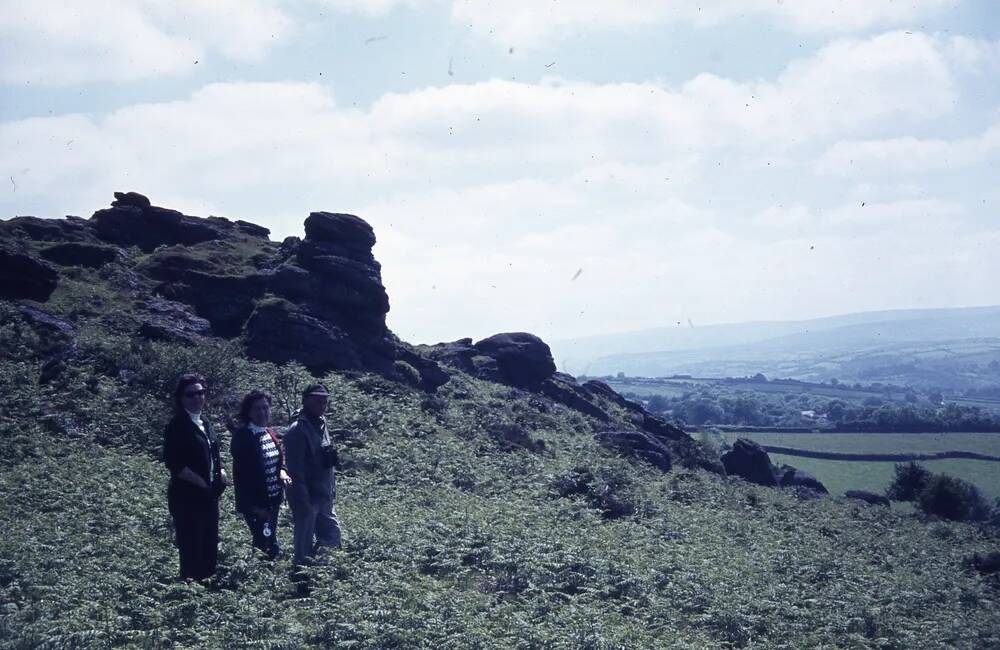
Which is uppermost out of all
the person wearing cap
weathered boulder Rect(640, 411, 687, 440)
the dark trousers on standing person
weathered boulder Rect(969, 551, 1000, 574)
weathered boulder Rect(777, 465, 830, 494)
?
the person wearing cap

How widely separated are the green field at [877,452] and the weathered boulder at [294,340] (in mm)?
30474

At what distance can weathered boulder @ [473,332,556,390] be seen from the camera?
41781 millimetres

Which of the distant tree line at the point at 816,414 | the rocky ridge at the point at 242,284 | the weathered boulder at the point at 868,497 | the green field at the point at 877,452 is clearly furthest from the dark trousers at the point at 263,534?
the distant tree line at the point at 816,414

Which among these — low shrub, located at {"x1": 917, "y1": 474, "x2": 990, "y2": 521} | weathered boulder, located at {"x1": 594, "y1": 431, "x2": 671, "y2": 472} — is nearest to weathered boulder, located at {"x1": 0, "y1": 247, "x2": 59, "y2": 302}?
weathered boulder, located at {"x1": 594, "y1": 431, "x2": 671, "y2": 472}

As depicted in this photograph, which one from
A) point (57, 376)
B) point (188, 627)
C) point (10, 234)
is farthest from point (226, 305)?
point (188, 627)

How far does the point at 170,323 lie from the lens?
1136 inches

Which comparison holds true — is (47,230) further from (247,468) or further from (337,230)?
(247,468)

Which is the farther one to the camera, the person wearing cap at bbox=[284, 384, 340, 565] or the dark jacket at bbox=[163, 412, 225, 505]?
the person wearing cap at bbox=[284, 384, 340, 565]

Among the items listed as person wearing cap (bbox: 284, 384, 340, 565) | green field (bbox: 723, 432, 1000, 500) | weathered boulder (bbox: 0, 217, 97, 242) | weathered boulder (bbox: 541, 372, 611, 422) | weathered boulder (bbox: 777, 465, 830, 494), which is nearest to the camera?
person wearing cap (bbox: 284, 384, 340, 565)

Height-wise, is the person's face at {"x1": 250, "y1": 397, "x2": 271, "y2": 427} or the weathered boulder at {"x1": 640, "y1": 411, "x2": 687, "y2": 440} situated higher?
the person's face at {"x1": 250, "y1": 397, "x2": 271, "y2": 427}

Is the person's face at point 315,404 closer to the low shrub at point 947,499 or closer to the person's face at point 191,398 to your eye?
the person's face at point 191,398

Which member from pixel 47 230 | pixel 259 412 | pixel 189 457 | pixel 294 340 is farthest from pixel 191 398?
pixel 47 230

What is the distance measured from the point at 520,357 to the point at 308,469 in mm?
31883

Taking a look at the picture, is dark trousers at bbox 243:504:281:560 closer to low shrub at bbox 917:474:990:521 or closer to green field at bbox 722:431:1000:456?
low shrub at bbox 917:474:990:521
